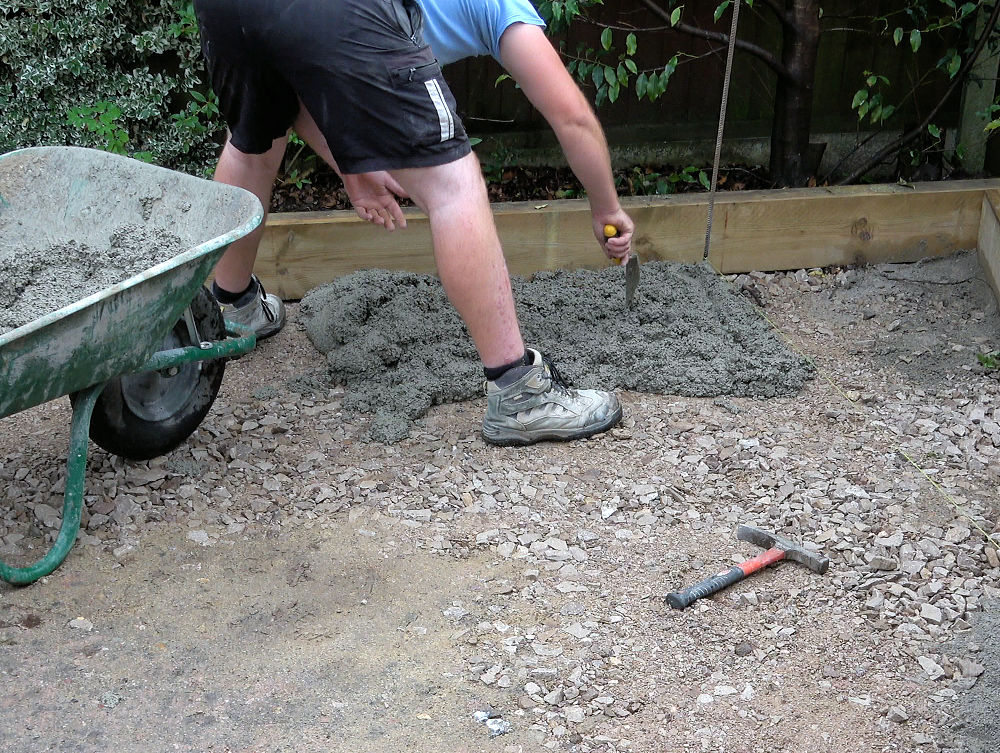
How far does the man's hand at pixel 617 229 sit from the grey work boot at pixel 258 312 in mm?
1157

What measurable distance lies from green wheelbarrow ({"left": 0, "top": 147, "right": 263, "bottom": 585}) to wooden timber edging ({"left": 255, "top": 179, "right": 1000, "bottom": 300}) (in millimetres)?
801

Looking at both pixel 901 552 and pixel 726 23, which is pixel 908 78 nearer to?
pixel 726 23

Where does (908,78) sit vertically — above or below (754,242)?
above

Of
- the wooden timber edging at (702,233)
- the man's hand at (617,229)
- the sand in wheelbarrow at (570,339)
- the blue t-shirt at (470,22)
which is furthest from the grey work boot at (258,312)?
the man's hand at (617,229)

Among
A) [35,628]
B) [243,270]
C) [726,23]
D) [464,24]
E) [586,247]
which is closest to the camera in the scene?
[35,628]

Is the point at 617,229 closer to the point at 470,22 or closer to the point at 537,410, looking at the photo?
the point at 537,410

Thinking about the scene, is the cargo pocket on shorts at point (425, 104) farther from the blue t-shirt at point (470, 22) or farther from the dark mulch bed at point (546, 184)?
the dark mulch bed at point (546, 184)

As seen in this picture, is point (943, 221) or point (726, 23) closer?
point (943, 221)

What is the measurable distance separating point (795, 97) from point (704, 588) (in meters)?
2.50

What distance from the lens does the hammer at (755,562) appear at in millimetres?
2186

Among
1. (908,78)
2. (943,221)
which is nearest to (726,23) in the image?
(908,78)

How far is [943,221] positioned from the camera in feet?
12.5

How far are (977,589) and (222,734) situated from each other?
1.58 meters

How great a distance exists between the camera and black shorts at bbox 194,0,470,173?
231 cm
